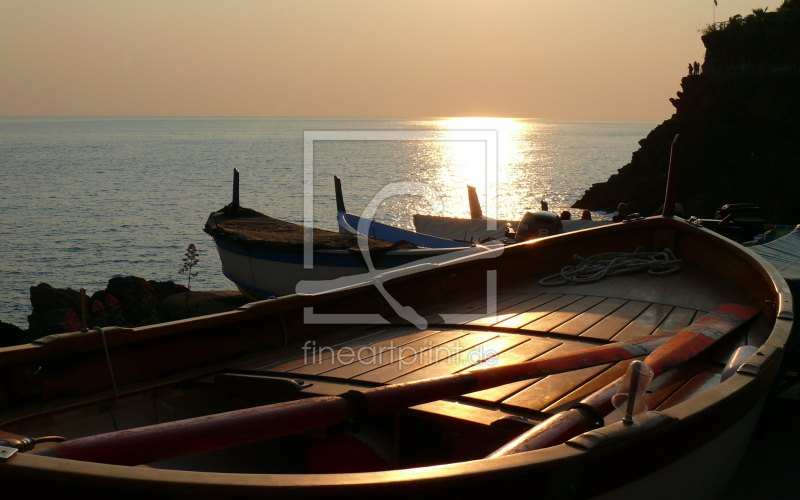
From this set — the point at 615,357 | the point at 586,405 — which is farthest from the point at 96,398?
the point at 615,357

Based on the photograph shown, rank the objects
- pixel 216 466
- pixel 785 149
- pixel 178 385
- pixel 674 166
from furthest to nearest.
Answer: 1. pixel 785 149
2. pixel 674 166
3. pixel 178 385
4. pixel 216 466

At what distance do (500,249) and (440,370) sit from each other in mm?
2667

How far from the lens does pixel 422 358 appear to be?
14.2 feet

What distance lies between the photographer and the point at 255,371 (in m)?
3.98

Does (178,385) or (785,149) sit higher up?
(785,149)

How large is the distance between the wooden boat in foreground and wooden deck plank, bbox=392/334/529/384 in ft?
0.06

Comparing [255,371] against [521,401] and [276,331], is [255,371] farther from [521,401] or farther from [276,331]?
[521,401]

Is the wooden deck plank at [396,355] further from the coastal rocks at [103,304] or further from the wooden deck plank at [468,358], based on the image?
the coastal rocks at [103,304]

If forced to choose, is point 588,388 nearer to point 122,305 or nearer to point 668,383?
point 668,383

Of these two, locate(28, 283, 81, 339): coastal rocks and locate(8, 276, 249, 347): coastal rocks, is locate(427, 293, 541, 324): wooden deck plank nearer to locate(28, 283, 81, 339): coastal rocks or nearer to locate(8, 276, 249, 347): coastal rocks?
locate(8, 276, 249, 347): coastal rocks

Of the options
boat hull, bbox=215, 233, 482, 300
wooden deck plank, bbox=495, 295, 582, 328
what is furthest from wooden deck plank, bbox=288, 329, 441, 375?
boat hull, bbox=215, 233, 482, 300

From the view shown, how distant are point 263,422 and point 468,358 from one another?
6.41 feet

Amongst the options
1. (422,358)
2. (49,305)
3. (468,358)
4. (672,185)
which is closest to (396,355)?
(422,358)

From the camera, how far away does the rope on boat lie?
6.51 metres
